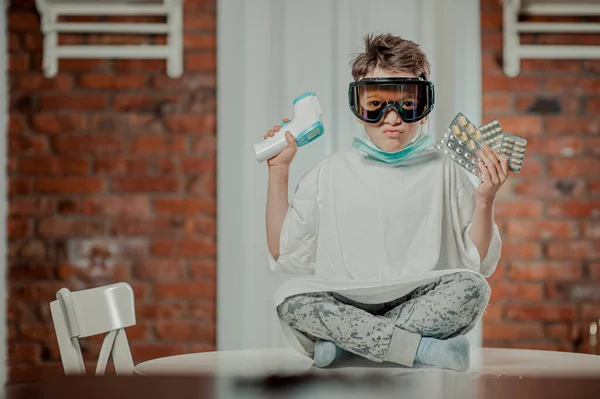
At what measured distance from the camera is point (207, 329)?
2.62 m

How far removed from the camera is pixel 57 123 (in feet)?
8.79

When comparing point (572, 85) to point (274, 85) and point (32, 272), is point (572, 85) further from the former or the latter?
point (32, 272)

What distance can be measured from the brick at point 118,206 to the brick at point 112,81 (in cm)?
35

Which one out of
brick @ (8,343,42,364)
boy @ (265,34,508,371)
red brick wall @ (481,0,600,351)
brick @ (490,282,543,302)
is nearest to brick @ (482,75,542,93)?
red brick wall @ (481,0,600,351)

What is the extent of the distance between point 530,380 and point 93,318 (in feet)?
3.94

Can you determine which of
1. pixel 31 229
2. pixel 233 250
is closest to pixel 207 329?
pixel 233 250

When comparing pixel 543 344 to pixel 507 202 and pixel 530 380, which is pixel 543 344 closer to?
pixel 507 202

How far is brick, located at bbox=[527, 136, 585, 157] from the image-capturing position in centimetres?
262

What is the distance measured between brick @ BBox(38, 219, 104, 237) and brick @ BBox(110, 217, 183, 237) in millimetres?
49

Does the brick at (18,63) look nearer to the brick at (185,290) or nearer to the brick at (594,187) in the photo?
the brick at (185,290)

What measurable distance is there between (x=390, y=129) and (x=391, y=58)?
0.13 meters

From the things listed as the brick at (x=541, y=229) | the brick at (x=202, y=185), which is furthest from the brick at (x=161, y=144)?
the brick at (x=541, y=229)

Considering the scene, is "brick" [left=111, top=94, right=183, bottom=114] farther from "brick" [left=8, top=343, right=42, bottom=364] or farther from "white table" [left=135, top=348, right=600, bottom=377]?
"white table" [left=135, top=348, right=600, bottom=377]

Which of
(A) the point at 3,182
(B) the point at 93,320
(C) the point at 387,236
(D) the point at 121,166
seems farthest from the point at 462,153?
(A) the point at 3,182
